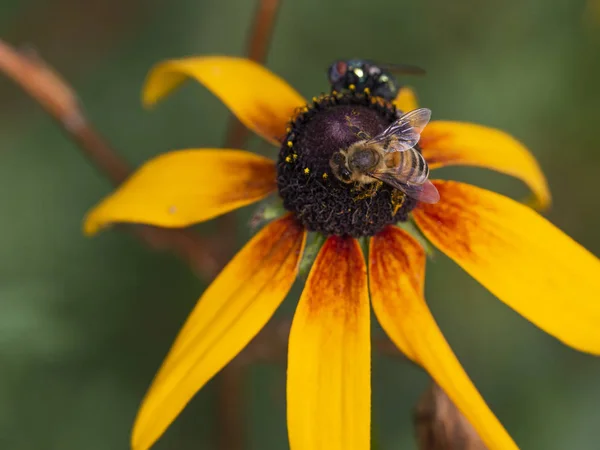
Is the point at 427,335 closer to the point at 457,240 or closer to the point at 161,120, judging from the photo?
the point at 457,240

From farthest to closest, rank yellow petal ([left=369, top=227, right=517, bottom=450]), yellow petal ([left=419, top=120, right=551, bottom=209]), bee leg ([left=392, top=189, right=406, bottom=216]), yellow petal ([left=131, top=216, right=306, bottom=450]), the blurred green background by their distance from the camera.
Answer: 1. the blurred green background
2. yellow petal ([left=419, top=120, right=551, bottom=209])
3. bee leg ([left=392, top=189, right=406, bottom=216])
4. yellow petal ([left=131, top=216, right=306, bottom=450])
5. yellow petal ([left=369, top=227, right=517, bottom=450])

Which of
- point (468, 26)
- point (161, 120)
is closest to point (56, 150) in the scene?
point (161, 120)

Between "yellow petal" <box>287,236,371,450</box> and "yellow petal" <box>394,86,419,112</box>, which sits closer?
"yellow petal" <box>287,236,371,450</box>

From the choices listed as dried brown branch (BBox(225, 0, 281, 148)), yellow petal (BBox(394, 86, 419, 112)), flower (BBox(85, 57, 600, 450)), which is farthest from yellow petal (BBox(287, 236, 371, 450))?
dried brown branch (BBox(225, 0, 281, 148))

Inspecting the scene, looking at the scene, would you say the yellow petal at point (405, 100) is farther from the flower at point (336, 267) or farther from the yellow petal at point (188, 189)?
the yellow petal at point (188, 189)

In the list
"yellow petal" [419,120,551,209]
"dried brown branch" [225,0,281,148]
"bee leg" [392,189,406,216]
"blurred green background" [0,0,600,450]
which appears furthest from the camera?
"blurred green background" [0,0,600,450]

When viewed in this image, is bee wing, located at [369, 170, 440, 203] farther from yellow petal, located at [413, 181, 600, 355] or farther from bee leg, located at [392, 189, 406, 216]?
yellow petal, located at [413, 181, 600, 355]

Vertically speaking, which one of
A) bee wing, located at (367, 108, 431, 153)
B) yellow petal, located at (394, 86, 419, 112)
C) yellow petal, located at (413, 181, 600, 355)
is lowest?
yellow petal, located at (413, 181, 600, 355)
